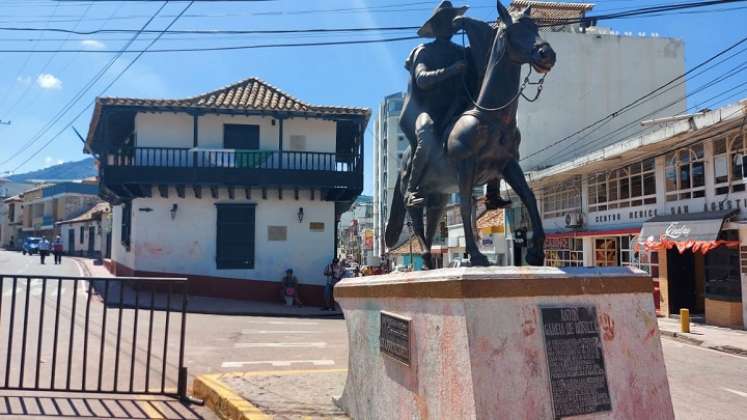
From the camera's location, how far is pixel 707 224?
52.4ft

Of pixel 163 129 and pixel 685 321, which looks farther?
pixel 163 129

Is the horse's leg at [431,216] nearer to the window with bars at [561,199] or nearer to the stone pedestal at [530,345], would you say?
the stone pedestal at [530,345]

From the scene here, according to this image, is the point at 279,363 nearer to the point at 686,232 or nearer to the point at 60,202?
the point at 686,232

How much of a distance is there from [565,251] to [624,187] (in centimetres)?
481

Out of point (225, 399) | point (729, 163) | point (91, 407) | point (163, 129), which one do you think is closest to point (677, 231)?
point (729, 163)

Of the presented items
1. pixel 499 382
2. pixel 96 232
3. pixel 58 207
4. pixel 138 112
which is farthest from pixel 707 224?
pixel 58 207

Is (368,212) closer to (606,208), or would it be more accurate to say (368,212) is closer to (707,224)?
(606,208)

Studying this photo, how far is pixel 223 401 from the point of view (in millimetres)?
5863

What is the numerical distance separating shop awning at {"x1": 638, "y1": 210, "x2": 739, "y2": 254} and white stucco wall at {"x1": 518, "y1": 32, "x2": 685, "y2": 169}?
1177cm

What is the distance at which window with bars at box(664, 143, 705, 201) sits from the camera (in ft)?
56.3

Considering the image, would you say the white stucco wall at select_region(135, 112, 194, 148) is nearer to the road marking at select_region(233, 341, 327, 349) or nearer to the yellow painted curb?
the road marking at select_region(233, 341, 327, 349)

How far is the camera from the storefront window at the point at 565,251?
2375 cm

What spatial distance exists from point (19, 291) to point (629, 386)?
21.0 meters

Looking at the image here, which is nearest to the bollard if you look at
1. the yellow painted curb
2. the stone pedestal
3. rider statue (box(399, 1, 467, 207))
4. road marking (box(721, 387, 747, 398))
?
road marking (box(721, 387, 747, 398))
